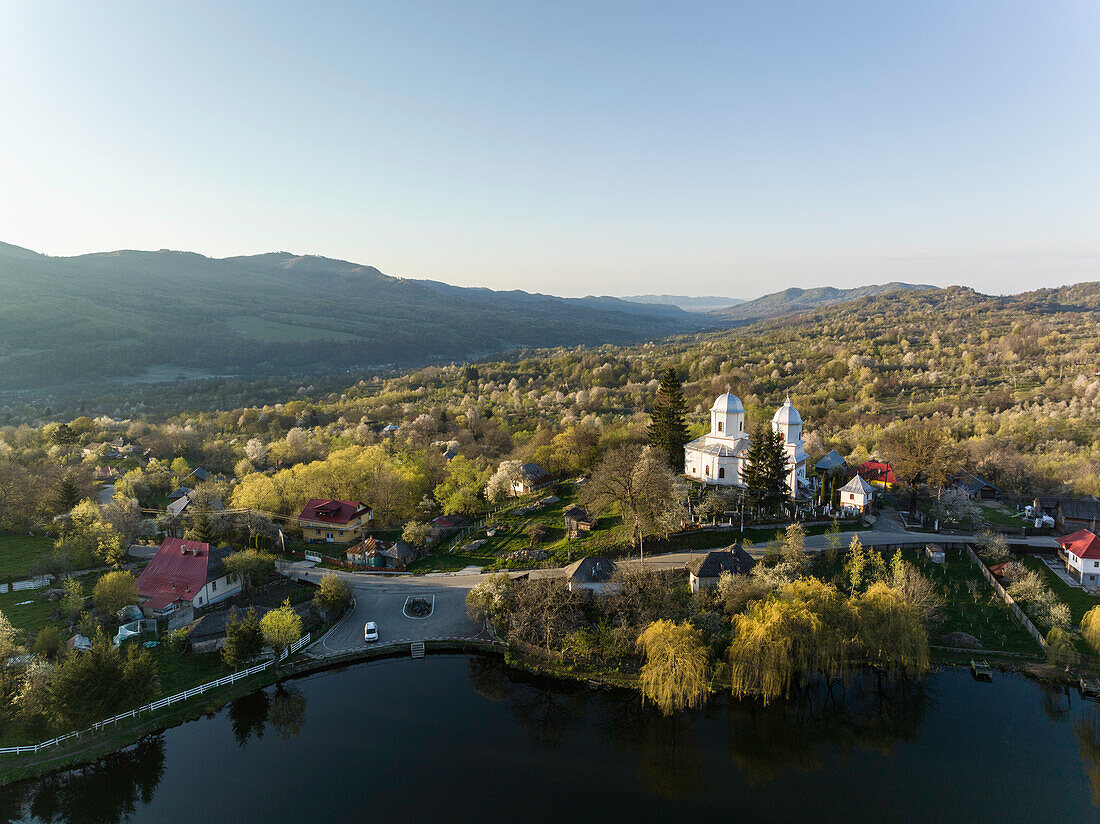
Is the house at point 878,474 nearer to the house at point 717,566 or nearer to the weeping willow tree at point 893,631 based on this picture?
the house at point 717,566

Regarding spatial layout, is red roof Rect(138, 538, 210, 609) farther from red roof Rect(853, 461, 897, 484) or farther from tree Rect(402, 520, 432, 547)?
red roof Rect(853, 461, 897, 484)

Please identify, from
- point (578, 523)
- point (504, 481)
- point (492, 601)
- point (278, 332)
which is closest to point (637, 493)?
point (578, 523)

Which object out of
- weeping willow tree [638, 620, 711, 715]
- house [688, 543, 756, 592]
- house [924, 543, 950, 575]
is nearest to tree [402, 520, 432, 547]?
house [688, 543, 756, 592]

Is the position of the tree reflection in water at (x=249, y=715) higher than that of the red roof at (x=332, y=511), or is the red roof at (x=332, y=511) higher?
the red roof at (x=332, y=511)

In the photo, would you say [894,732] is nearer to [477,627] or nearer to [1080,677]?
[1080,677]

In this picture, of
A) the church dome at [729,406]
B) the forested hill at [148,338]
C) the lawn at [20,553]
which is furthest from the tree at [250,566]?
the forested hill at [148,338]

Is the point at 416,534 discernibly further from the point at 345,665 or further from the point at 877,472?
the point at 877,472
